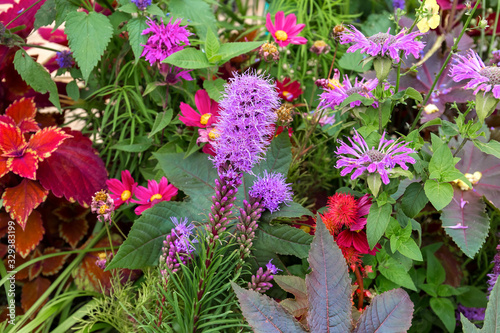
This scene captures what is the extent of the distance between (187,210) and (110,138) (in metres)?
0.39

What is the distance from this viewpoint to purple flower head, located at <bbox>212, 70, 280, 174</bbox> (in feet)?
1.80

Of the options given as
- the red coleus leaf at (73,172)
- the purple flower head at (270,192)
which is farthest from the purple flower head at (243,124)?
the red coleus leaf at (73,172)

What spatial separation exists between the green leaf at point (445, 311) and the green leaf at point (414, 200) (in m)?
0.29

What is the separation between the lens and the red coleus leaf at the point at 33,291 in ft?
2.92

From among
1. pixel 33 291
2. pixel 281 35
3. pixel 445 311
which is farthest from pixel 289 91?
pixel 33 291

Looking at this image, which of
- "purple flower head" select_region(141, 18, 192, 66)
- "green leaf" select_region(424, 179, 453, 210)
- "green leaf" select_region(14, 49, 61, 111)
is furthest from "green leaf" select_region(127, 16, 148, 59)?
"green leaf" select_region(424, 179, 453, 210)

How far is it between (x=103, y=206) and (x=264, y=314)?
1.09 feet

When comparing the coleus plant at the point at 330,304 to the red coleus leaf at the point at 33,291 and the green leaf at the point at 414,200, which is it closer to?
the green leaf at the point at 414,200

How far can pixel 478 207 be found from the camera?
2.54 ft

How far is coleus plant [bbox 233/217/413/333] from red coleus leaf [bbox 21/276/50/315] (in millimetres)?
618

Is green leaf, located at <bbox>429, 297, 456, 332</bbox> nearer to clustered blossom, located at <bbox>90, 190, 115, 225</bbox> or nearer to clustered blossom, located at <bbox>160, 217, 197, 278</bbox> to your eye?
clustered blossom, located at <bbox>160, 217, 197, 278</bbox>

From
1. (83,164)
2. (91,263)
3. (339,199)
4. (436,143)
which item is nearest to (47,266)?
(91,263)

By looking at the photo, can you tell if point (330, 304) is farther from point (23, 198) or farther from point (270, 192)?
point (23, 198)

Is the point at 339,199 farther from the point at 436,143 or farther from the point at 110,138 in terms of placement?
the point at 110,138
